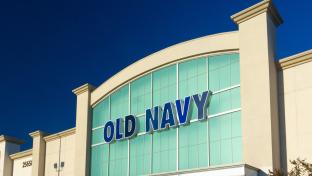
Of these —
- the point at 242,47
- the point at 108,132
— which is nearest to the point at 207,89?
the point at 242,47

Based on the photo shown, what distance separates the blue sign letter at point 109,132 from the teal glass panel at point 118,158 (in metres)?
0.40

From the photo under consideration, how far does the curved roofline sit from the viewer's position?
1008 inches

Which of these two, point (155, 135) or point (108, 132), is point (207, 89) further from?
point (108, 132)

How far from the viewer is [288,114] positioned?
890 inches

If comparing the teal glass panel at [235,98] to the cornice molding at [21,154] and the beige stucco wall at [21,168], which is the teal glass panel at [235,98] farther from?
the beige stucco wall at [21,168]

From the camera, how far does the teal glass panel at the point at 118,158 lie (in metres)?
29.7

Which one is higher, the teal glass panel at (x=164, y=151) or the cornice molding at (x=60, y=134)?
the cornice molding at (x=60, y=134)

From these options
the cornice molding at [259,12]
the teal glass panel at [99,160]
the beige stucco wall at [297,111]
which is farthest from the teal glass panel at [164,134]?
the beige stucco wall at [297,111]

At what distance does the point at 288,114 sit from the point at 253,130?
1770 millimetres

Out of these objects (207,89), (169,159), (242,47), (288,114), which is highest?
(242,47)

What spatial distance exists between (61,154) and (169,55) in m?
13.3

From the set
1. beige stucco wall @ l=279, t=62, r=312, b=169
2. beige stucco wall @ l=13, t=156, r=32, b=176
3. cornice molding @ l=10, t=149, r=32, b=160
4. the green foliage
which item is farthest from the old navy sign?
beige stucco wall @ l=13, t=156, r=32, b=176

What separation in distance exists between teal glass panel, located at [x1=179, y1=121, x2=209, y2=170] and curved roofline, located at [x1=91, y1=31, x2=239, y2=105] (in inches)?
161

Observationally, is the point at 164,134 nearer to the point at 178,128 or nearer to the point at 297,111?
the point at 178,128
